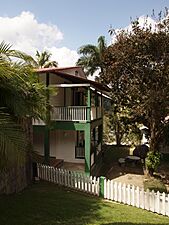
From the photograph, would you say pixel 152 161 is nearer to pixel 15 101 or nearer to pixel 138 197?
pixel 138 197

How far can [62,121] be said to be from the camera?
58.5 feet

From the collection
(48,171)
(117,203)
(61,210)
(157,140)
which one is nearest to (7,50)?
(61,210)

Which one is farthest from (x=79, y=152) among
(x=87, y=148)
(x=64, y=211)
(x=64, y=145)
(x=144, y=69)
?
(x=64, y=211)

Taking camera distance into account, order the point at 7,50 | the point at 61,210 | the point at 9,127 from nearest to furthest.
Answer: the point at 9,127, the point at 7,50, the point at 61,210

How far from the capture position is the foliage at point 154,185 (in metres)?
15.3

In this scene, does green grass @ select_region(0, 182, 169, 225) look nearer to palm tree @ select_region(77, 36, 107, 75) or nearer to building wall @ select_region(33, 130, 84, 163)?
building wall @ select_region(33, 130, 84, 163)

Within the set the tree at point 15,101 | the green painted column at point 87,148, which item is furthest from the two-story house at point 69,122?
the tree at point 15,101

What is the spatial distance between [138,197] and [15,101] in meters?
7.03

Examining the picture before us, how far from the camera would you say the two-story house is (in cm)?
1706

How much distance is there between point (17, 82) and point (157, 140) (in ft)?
45.8

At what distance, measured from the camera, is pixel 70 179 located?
1402cm

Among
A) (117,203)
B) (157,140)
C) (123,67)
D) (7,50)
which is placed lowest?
(117,203)

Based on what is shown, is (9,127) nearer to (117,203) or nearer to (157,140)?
(117,203)

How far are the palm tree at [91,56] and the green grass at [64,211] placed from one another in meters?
25.7
